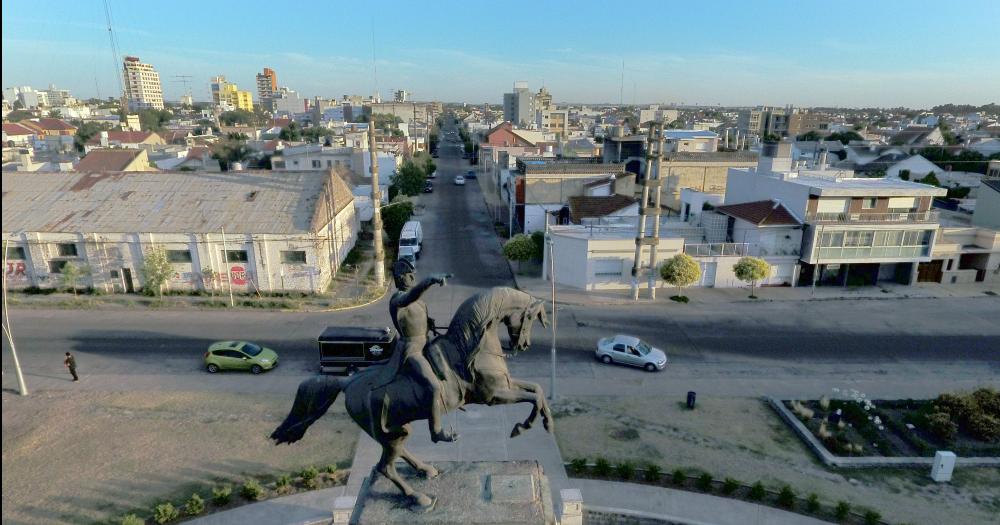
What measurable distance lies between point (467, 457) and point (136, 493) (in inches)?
395

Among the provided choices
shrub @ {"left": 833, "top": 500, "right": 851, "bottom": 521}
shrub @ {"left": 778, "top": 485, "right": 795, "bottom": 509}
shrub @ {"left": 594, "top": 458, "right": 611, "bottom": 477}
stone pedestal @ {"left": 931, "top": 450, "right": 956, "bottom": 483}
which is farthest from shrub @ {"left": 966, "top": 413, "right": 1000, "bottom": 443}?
shrub @ {"left": 594, "top": 458, "right": 611, "bottom": 477}

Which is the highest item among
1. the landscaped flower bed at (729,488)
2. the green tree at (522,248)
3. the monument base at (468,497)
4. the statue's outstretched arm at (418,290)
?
the statue's outstretched arm at (418,290)

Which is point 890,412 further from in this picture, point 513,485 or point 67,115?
point 67,115

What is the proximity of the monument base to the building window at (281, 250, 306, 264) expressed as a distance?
2339 cm

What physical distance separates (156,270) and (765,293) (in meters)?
37.8

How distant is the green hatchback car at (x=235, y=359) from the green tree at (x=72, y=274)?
15189 millimetres

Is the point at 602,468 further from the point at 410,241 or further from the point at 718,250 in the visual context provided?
the point at 410,241

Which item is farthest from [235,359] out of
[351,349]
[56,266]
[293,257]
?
[56,266]

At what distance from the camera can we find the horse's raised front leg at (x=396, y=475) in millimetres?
12305

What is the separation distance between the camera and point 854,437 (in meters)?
19.7

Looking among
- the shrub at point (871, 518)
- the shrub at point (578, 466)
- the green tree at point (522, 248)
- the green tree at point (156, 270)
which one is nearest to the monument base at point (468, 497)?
the shrub at point (578, 466)

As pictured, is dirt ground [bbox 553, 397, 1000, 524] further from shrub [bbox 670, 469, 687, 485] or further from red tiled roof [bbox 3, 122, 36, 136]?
red tiled roof [bbox 3, 122, 36, 136]

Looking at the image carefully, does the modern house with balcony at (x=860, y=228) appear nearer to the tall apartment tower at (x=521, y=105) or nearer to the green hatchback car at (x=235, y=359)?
the green hatchback car at (x=235, y=359)

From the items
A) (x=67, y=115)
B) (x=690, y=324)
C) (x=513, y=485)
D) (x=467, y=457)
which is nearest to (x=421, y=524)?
(x=513, y=485)
